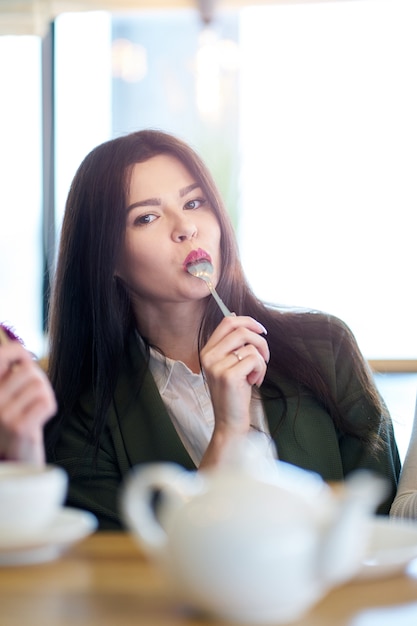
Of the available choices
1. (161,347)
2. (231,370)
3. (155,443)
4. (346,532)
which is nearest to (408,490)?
(231,370)

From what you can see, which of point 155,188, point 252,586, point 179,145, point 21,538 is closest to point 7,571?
point 21,538

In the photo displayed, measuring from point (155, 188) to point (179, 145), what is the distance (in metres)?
0.12

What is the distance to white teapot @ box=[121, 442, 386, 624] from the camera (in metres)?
0.62

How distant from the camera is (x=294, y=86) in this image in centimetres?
481

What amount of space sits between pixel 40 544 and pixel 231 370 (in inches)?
22.5

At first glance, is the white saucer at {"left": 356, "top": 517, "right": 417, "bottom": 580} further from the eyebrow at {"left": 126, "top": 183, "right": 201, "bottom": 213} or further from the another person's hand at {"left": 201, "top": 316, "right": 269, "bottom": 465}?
the eyebrow at {"left": 126, "top": 183, "right": 201, "bottom": 213}

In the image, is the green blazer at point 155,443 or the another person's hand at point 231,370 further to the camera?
the green blazer at point 155,443

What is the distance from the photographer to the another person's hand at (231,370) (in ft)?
4.53

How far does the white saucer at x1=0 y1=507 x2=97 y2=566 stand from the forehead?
0.88 m

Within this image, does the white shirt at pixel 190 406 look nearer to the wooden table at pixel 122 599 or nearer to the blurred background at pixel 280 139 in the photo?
the wooden table at pixel 122 599

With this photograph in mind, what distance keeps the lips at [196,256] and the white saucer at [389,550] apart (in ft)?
2.51

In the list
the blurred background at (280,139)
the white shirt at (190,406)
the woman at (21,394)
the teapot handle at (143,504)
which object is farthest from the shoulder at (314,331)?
the blurred background at (280,139)

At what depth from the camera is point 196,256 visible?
160 cm

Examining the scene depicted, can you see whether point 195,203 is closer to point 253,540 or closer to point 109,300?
point 109,300
